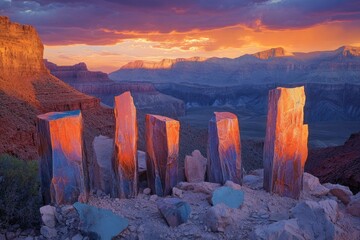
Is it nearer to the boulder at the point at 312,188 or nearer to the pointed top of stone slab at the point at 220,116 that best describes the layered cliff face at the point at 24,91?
the pointed top of stone slab at the point at 220,116

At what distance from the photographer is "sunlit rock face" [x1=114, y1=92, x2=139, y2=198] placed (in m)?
6.68

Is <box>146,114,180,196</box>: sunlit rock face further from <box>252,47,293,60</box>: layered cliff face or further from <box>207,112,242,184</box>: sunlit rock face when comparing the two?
<box>252,47,293,60</box>: layered cliff face

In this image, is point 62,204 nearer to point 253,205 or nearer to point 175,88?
point 253,205

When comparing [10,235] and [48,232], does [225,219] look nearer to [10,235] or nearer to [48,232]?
[48,232]

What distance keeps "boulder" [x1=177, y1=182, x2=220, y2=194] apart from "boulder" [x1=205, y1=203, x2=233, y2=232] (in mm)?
1097

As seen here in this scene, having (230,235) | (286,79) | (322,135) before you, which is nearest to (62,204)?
(230,235)

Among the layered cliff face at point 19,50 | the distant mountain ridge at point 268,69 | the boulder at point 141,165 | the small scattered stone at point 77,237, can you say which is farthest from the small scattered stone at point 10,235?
the distant mountain ridge at point 268,69

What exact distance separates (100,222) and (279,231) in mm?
2496

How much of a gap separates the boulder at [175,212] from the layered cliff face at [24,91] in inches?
829

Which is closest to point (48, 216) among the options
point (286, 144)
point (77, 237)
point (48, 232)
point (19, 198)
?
point (48, 232)

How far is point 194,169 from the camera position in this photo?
25.8 feet

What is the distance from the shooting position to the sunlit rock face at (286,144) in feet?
22.3

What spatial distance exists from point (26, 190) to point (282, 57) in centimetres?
19298

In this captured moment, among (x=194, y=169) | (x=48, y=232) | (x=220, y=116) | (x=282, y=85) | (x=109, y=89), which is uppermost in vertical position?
(x=220, y=116)
